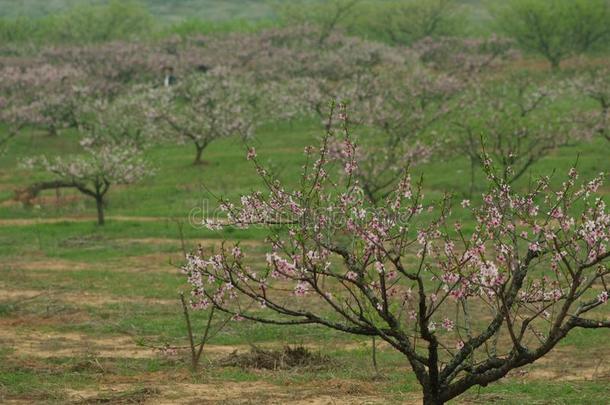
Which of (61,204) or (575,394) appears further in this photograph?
(61,204)

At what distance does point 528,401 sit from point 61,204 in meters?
35.9

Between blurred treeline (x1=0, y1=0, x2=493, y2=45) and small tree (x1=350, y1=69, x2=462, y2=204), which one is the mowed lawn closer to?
small tree (x1=350, y1=69, x2=462, y2=204)

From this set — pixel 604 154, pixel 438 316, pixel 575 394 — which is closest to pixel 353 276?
pixel 575 394

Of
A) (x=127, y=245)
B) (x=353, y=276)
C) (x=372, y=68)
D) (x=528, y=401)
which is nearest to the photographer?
(x=353, y=276)

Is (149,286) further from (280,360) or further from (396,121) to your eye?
(396,121)

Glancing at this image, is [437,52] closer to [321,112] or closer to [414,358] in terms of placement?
[321,112]

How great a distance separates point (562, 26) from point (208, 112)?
48.1 metres

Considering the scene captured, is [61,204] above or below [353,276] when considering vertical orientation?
above

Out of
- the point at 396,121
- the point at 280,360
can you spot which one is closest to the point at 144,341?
the point at 280,360

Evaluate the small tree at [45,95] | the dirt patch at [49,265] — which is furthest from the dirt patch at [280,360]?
the small tree at [45,95]

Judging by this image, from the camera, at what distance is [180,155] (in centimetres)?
6300

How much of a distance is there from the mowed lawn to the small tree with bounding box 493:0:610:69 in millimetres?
59072

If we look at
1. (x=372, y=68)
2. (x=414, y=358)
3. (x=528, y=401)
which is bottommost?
(x=528, y=401)

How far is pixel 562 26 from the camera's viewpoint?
309 feet
